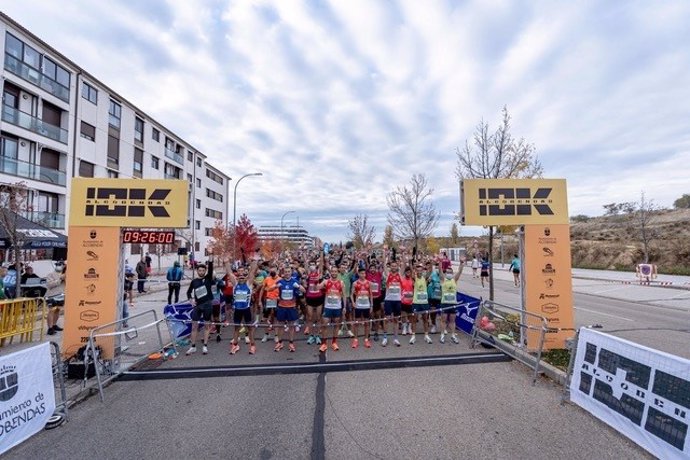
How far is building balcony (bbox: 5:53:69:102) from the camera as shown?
2248 cm

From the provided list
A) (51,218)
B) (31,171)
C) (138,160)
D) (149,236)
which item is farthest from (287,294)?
(138,160)

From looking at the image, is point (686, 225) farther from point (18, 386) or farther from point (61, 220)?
point (61, 220)

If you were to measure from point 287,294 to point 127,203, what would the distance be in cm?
393

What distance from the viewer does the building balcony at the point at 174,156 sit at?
Answer: 145ft

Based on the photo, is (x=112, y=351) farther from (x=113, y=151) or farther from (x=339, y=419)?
(x=113, y=151)

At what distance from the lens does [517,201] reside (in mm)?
7844

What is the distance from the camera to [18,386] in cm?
434

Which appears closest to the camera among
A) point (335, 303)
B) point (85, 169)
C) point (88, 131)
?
point (335, 303)

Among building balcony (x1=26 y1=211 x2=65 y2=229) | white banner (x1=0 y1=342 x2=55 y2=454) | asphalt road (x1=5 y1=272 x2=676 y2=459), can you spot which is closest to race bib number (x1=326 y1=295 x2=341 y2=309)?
asphalt road (x1=5 y1=272 x2=676 y2=459)

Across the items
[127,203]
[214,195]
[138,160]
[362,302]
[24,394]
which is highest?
[138,160]

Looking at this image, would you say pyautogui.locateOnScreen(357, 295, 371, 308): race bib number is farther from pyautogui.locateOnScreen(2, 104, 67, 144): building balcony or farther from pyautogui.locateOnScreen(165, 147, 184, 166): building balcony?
pyautogui.locateOnScreen(165, 147, 184, 166): building balcony

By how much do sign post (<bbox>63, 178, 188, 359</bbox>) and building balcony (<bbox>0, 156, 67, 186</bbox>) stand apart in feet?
73.4

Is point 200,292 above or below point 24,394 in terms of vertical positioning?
above

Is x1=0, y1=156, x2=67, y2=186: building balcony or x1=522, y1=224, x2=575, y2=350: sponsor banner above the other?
x1=0, y1=156, x2=67, y2=186: building balcony
